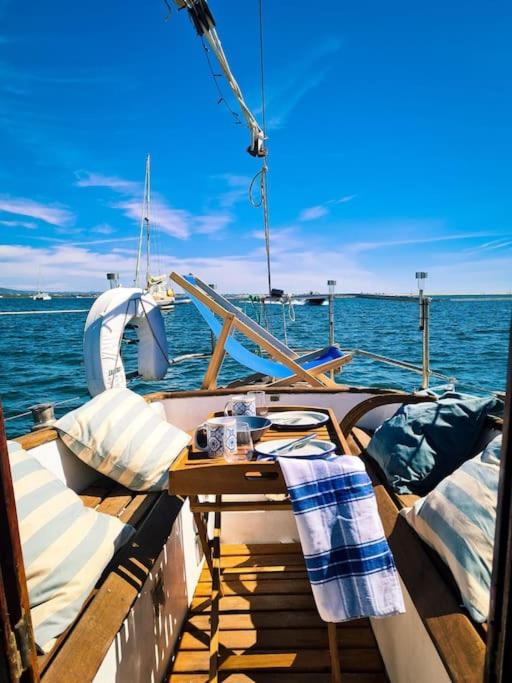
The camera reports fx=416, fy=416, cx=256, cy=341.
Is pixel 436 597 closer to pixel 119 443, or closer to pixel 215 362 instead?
pixel 119 443

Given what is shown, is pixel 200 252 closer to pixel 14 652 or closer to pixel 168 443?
pixel 168 443

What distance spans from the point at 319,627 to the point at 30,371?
12235 millimetres

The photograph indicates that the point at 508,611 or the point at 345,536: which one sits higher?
the point at 508,611

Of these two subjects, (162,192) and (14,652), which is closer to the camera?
(14,652)

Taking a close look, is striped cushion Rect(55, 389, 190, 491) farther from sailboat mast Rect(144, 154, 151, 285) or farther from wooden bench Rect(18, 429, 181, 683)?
sailboat mast Rect(144, 154, 151, 285)

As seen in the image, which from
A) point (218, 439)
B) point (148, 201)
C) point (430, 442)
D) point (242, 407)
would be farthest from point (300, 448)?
point (148, 201)

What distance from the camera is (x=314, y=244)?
17344 mm

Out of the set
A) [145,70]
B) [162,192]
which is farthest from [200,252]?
[145,70]

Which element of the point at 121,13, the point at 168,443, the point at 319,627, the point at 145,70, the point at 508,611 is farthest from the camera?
the point at 145,70

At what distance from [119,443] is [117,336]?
2364 millimetres

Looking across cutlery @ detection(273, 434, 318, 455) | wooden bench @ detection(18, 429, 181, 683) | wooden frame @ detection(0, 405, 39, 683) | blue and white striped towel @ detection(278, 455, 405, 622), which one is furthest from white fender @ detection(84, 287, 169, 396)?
wooden frame @ detection(0, 405, 39, 683)

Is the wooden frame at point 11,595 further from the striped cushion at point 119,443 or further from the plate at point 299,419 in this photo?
the striped cushion at point 119,443

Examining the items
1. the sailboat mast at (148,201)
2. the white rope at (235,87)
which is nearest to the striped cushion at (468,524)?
the white rope at (235,87)

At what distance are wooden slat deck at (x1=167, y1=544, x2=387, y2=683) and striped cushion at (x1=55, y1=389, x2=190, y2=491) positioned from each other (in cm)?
62
